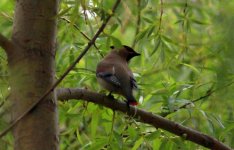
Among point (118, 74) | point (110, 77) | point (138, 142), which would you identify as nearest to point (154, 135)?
point (138, 142)

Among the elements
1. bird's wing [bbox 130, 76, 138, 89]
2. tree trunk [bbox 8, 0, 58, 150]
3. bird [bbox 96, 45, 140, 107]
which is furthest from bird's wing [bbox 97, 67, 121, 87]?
tree trunk [bbox 8, 0, 58, 150]

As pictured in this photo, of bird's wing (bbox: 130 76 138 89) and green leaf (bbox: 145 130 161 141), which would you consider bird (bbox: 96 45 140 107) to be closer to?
bird's wing (bbox: 130 76 138 89)

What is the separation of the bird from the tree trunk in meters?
0.95

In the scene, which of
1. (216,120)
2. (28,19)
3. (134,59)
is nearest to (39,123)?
(28,19)

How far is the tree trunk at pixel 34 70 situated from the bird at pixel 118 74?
3.12ft

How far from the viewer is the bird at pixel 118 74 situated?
3.47m

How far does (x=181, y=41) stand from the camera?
3383 mm

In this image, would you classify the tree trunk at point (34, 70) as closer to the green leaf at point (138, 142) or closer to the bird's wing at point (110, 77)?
the green leaf at point (138, 142)

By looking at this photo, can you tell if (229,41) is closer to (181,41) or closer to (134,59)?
(181,41)

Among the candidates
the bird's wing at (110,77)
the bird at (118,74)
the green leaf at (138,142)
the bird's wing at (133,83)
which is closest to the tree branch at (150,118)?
the bird at (118,74)

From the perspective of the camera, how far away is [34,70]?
79.8 inches

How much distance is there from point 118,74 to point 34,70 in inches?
81.4

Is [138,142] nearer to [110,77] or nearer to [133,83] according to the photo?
[133,83]

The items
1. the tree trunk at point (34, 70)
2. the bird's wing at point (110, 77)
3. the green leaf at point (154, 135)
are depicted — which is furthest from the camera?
the bird's wing at point (110, 77)
